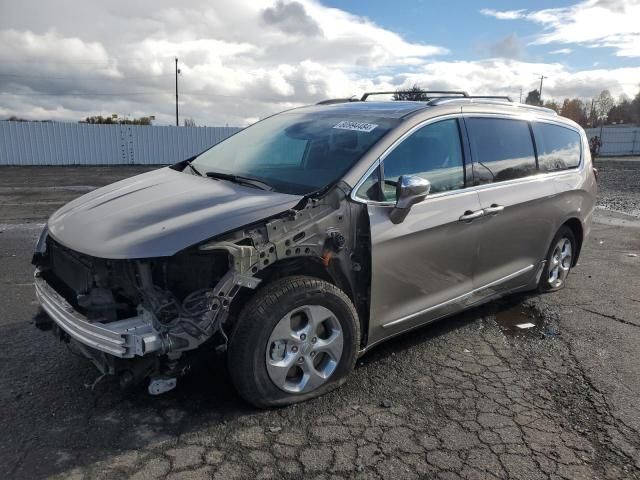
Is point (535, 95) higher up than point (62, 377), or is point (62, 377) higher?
point (535, 95)

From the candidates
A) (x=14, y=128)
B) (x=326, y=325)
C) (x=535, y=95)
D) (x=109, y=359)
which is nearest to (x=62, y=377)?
(x=109, y=359)

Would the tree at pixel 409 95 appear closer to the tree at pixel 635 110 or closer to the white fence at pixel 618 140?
the white fence at pixel 618 140

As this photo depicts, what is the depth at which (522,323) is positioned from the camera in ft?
15.5

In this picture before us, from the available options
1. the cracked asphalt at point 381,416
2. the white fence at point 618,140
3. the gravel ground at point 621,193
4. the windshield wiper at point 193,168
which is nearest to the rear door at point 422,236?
the cracked asphalt at point 381,416

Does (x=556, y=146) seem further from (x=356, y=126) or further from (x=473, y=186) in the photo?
(x=356, y=126)

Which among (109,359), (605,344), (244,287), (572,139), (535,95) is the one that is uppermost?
(535,95)

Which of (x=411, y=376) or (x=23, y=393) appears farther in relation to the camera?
(x=411, y=376)

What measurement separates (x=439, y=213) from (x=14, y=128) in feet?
91.2

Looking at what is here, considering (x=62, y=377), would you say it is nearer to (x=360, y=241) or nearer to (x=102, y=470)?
(x=102, y=470)

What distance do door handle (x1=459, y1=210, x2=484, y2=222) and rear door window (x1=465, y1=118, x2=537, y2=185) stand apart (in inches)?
9.7

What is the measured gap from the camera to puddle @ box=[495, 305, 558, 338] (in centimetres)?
452

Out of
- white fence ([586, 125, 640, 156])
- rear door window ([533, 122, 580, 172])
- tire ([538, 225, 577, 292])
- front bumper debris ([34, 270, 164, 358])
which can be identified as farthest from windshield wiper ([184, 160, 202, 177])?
white fence ([586, 125, 640, 156])

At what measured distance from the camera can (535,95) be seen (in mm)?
92938

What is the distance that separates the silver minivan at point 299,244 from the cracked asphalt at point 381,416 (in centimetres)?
30
